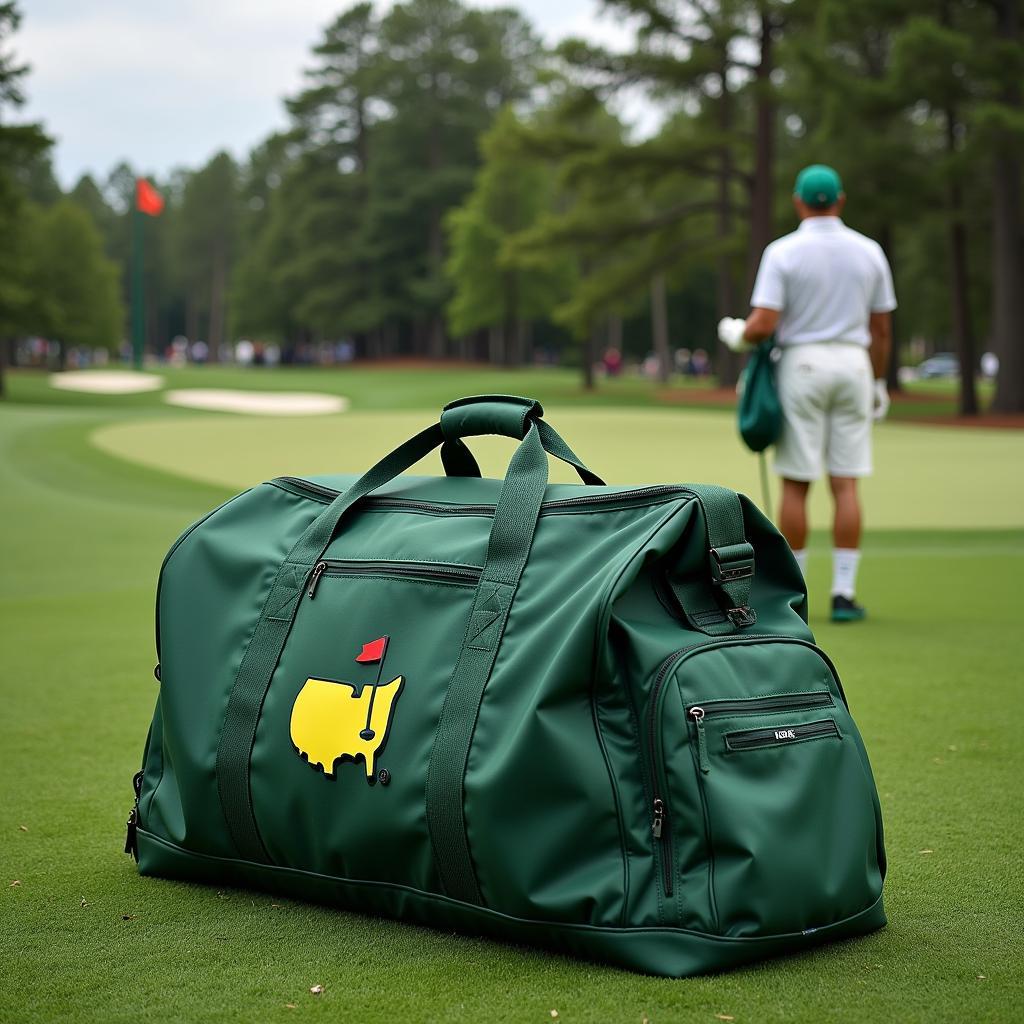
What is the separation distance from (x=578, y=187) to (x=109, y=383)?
1358cm

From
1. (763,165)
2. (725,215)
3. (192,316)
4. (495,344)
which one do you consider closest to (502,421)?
(763,165)

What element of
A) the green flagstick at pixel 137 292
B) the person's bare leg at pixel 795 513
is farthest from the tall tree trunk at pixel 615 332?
the person's bare leg at pixel 795 513

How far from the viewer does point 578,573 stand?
2.08 m

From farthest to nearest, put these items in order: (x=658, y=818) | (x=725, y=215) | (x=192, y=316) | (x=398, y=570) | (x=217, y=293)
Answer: (x=192, y=316) < (x=217, y=293) < (x=725, y=215) < (x=398, y=570) < (x=658, y=818)

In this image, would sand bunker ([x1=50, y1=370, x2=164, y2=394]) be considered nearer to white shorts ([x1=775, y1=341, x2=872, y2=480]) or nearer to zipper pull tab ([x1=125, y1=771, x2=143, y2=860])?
white shorts ([x1=775, y1=341, x2=872, y2=480])

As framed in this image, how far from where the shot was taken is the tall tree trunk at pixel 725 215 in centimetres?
3064

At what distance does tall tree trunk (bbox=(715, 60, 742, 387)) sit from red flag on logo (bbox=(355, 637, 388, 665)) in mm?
28836

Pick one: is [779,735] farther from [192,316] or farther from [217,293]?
[192,316]

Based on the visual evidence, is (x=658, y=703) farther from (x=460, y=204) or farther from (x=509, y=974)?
(x=460, y=204)

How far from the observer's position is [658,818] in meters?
1.92

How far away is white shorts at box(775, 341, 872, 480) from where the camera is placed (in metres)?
5.42

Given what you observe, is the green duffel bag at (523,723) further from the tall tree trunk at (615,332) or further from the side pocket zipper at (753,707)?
the tall tree trunk at (615,332)

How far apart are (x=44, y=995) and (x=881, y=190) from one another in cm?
2613

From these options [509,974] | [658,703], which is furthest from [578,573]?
[509,974]
